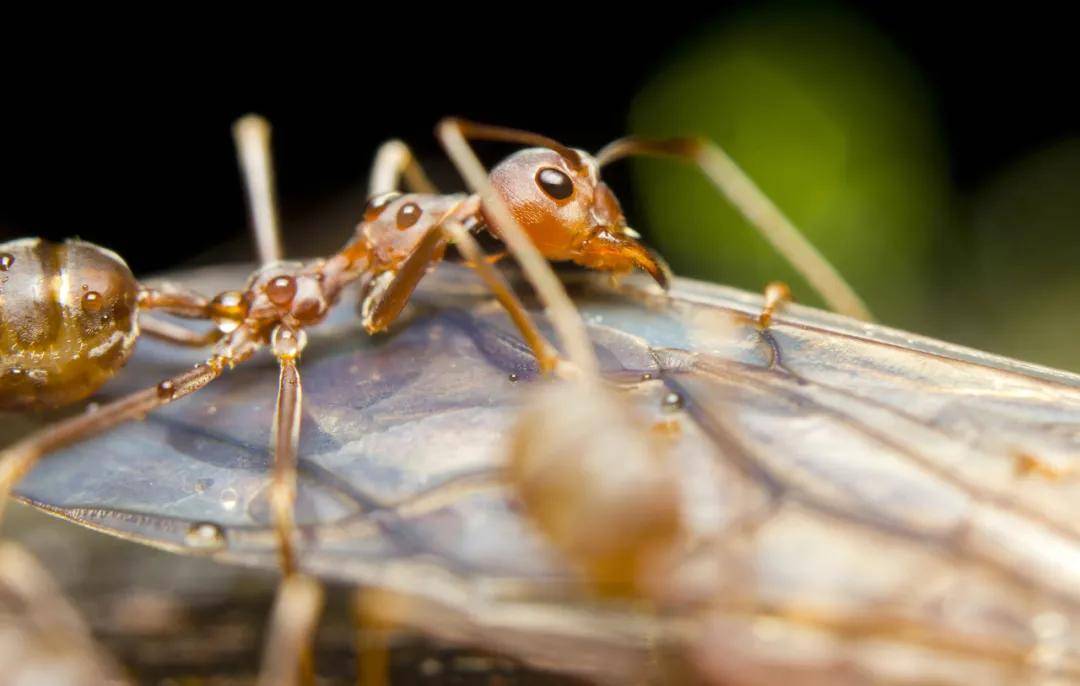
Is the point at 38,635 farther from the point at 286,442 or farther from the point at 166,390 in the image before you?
the point at 166,390

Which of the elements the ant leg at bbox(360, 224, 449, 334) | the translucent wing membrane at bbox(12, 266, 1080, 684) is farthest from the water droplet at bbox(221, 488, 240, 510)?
the ant leg at bbox(360, 224, 449, 334)

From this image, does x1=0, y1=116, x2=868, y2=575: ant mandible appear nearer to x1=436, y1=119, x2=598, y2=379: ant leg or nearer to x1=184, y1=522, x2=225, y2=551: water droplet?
x1=436, y1=119, x2=598, y2=379: ant leg

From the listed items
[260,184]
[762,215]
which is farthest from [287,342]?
[762,215]

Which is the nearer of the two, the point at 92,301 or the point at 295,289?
the point at 92,301

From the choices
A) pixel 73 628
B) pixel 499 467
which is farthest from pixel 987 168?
pixel 73 628

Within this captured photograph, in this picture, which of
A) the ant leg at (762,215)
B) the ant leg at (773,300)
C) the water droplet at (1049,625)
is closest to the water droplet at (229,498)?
the ant leg at (773,300)

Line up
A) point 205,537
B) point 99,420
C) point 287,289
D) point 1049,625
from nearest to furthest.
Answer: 1. point 1049,625
2. point 205,537
3. point 99,420
4. point 287,289
